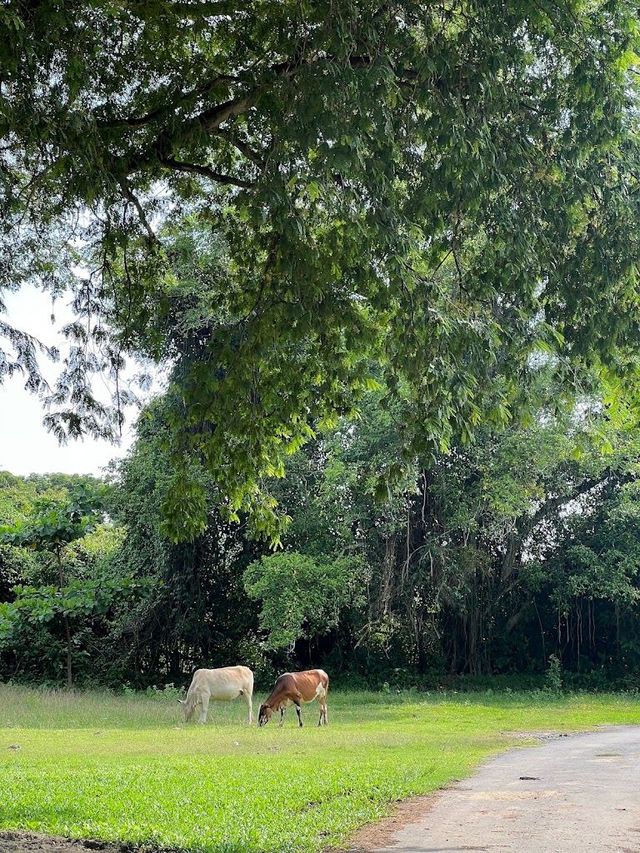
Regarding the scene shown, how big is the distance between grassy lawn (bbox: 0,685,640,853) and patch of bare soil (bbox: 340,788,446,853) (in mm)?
133

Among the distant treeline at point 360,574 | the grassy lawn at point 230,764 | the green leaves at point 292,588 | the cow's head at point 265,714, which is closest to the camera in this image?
the grassy lawn at point 230,764

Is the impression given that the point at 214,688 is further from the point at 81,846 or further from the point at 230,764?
the point at 81,846

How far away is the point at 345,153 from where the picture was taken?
7.47m

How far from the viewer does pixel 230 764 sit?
1290 cm

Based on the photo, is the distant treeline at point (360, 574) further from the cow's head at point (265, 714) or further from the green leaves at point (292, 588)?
the cow's head at point (265, 714)

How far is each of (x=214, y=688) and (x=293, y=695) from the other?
2247mm

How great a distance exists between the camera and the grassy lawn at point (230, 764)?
8.63 metres

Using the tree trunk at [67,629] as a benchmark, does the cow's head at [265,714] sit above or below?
below

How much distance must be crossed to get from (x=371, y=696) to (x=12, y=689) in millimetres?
9082

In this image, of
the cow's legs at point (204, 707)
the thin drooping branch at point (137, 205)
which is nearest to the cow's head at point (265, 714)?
the cow's legs at point (204, 707)

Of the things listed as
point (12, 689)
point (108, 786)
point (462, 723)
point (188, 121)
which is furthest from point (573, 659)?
point (188, 121)

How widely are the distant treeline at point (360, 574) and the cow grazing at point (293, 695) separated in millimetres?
5938

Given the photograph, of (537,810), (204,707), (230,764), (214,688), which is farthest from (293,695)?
(537,810)

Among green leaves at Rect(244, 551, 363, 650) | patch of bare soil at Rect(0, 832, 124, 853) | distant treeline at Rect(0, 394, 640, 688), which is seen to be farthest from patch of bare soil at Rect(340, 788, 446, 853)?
green leaves at Rect(244, 551, 363, 650)
